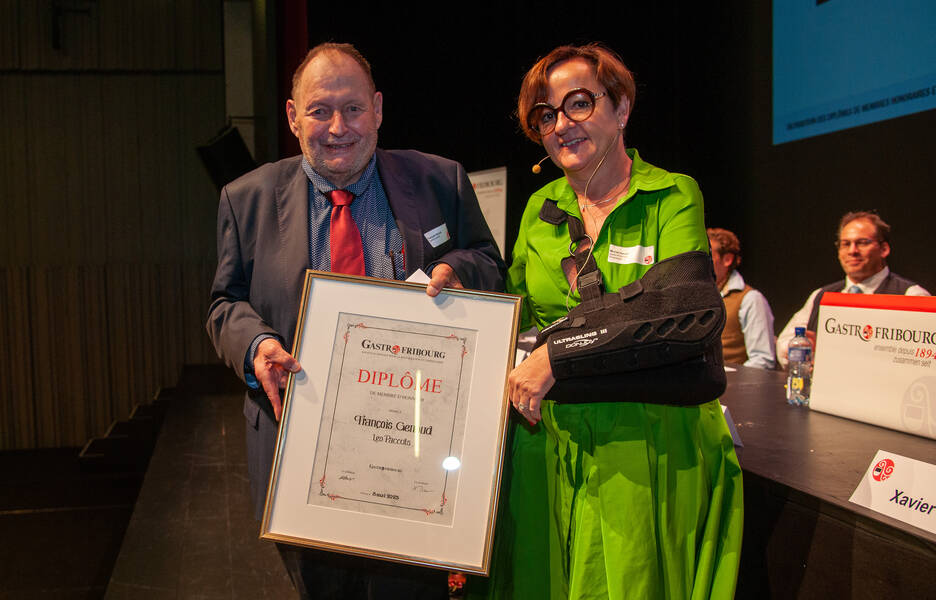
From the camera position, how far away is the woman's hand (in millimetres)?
1273

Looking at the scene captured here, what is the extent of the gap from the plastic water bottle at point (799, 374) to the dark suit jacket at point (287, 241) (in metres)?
1.37

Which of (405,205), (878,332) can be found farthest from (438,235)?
(878,332)

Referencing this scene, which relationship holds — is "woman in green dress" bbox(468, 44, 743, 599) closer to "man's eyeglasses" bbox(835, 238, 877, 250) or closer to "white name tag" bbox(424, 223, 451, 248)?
"white name tag" bbox(424, 223, 451, 248)

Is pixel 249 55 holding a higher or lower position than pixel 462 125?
higher

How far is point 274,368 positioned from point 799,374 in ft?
6.22

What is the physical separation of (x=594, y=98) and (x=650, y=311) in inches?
19.4

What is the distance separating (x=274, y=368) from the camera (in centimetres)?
133

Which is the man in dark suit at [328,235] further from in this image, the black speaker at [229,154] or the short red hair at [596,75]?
the black speaker at [229,154]

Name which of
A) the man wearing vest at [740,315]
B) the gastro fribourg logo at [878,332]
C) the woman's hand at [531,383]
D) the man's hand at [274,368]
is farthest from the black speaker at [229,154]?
the woman's hand at [531,383]

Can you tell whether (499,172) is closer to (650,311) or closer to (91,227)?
(650,311)

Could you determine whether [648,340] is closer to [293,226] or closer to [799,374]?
[293,226]

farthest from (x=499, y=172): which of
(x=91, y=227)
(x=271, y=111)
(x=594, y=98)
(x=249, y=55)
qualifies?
(x=91, y=227)

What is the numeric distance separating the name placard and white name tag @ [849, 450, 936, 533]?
53 cm

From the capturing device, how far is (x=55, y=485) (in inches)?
250
